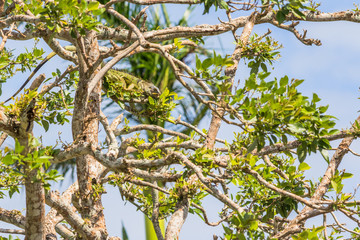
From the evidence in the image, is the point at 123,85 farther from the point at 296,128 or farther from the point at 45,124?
the point at 296,128

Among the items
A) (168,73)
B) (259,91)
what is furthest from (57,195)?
(168,73)

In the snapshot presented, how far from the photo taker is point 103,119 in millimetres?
4879

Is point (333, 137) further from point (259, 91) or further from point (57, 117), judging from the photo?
point (57, 117)

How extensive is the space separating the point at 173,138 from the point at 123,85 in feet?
2.93

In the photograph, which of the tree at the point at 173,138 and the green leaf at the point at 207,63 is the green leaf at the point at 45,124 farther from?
the green leaf at the point at 207,63

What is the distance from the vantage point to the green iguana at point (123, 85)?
5.09 m

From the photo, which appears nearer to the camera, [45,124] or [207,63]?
[207,63]

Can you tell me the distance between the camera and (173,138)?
4703mm

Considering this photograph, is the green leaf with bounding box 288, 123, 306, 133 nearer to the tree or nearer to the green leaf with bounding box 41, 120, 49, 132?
the tree

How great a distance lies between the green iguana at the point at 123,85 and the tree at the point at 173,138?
0.02 m

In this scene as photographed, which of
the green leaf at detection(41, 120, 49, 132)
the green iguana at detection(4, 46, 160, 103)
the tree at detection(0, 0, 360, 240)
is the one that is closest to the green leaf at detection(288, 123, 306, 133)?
the tree at detection(0, 0, 360, 240)

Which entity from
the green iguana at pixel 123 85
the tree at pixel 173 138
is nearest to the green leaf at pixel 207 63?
the tree at pixel 173 138

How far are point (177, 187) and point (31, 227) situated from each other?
133cm

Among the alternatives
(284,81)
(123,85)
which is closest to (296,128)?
(284,81)
